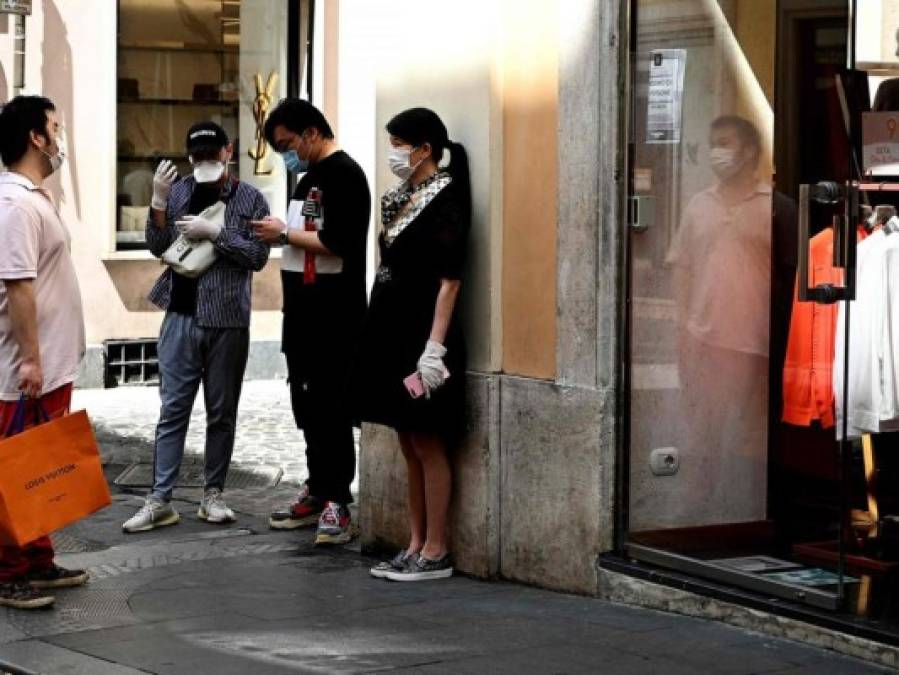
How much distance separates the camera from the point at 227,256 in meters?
9.52

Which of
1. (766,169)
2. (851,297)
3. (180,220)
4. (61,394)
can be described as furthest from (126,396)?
(851,297)

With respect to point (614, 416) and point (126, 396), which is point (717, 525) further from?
point (126, 396)

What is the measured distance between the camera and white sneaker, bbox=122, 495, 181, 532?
9547 millimetres

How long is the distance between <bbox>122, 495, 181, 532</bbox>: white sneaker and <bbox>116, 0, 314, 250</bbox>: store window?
6455mm

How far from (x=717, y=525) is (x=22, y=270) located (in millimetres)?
2991

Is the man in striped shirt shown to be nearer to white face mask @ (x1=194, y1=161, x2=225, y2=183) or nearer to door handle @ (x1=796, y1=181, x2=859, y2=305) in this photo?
white face mask @ (x1=194, y1=161, x2=225, y2=183)

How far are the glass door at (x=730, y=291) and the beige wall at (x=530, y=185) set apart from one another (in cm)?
39

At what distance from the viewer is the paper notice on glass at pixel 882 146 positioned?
8.58 meters

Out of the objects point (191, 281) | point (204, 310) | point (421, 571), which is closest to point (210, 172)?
point (191, 281)

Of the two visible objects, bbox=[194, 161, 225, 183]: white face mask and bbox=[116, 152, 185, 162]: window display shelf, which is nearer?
bbox=[194, 161, 225, 183]: white face mask

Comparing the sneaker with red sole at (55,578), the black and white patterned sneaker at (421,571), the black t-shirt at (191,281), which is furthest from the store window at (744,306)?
the black t-shirt at (191,281)

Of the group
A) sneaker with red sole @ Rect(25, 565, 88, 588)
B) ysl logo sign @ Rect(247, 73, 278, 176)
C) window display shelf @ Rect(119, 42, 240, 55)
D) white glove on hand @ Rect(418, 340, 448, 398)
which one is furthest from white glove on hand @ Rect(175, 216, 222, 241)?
ysl logo sign @ Rect(247, 73, 278, 176)

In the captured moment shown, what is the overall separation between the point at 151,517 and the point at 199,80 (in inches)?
301

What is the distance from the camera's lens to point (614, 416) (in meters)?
7.75
